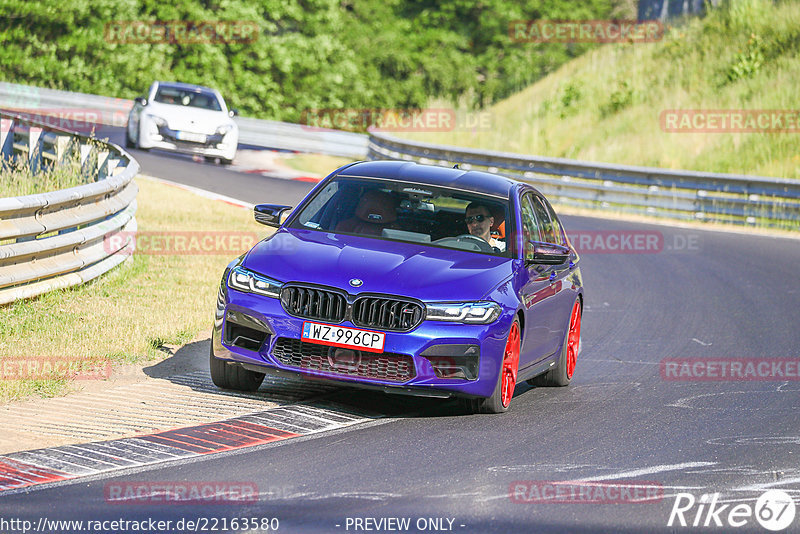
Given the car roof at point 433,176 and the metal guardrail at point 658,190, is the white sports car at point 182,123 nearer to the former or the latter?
the metal guardrail at point 658,190

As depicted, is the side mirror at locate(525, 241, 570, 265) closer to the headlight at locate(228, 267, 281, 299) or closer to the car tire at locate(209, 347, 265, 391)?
the headlight at locate(228, 267, 281, 299)

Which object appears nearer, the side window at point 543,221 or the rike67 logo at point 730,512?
the rike67 logo at point 730,512

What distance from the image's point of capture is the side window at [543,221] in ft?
32.8

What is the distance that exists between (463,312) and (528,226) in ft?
5.75

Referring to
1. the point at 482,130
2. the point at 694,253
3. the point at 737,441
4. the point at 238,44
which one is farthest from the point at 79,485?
the point at 238,44

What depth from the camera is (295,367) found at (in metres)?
8.02

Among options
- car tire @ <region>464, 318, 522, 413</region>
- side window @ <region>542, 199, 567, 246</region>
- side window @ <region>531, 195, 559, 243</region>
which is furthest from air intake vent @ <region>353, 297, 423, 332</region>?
side window @ <region>542, 199, 567, 246</region>

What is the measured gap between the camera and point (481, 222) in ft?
30.0

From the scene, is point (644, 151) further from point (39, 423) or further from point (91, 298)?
point (39, 423)

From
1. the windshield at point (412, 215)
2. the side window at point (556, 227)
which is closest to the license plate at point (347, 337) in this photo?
the windshield at point (412, 215)

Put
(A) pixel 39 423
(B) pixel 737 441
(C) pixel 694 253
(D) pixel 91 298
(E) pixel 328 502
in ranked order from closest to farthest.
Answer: (E) pixel 328 502 < (A) pixel 39 423 < (B) pixel 737 441 < (D) pixel 91 298 < (C) pixel 694 253

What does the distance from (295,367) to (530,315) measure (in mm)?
1723

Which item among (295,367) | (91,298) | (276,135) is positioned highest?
(295,367)

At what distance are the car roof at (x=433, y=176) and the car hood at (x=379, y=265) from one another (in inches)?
31.5
